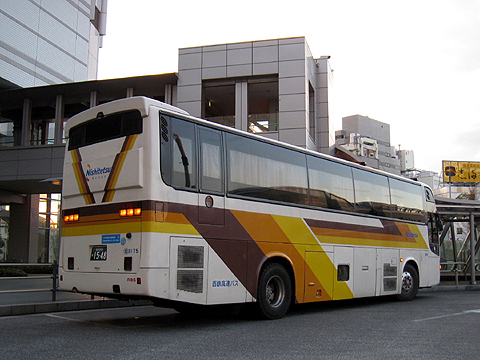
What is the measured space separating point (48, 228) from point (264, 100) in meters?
16.6

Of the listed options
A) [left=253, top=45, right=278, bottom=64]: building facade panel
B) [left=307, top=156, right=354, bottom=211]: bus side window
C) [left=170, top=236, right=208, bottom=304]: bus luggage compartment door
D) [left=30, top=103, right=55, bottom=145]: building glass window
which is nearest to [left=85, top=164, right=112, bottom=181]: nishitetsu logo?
[left=170, top=236, right=208, bottom=304]: bus luggage compartment door

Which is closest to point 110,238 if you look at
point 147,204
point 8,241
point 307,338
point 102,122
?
point 147,204

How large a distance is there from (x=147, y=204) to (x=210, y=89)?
20.0 meters

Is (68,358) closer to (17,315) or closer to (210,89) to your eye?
(17,315)

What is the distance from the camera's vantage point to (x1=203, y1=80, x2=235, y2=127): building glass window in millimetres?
26234

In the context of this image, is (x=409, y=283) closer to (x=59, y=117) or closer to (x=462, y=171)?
(x=59, y=117)

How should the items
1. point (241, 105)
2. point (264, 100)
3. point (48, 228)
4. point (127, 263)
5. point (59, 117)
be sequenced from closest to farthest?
1. point (127, 263)
2. point (241, 105)
3. point (59, 117)
4. point (264, 100)
5. point (48, 228)

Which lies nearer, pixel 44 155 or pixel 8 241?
pixel 44 155

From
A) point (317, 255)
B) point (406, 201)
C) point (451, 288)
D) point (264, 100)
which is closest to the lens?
point (317, 255)

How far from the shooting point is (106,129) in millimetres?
8461

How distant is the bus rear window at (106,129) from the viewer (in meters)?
8.00

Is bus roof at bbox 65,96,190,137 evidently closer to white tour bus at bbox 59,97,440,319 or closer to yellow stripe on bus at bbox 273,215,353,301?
white tour bus at bbox 59,97,440,319

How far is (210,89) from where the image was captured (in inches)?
1056

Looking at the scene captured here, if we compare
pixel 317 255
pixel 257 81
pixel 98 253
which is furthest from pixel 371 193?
pixel 257 81
